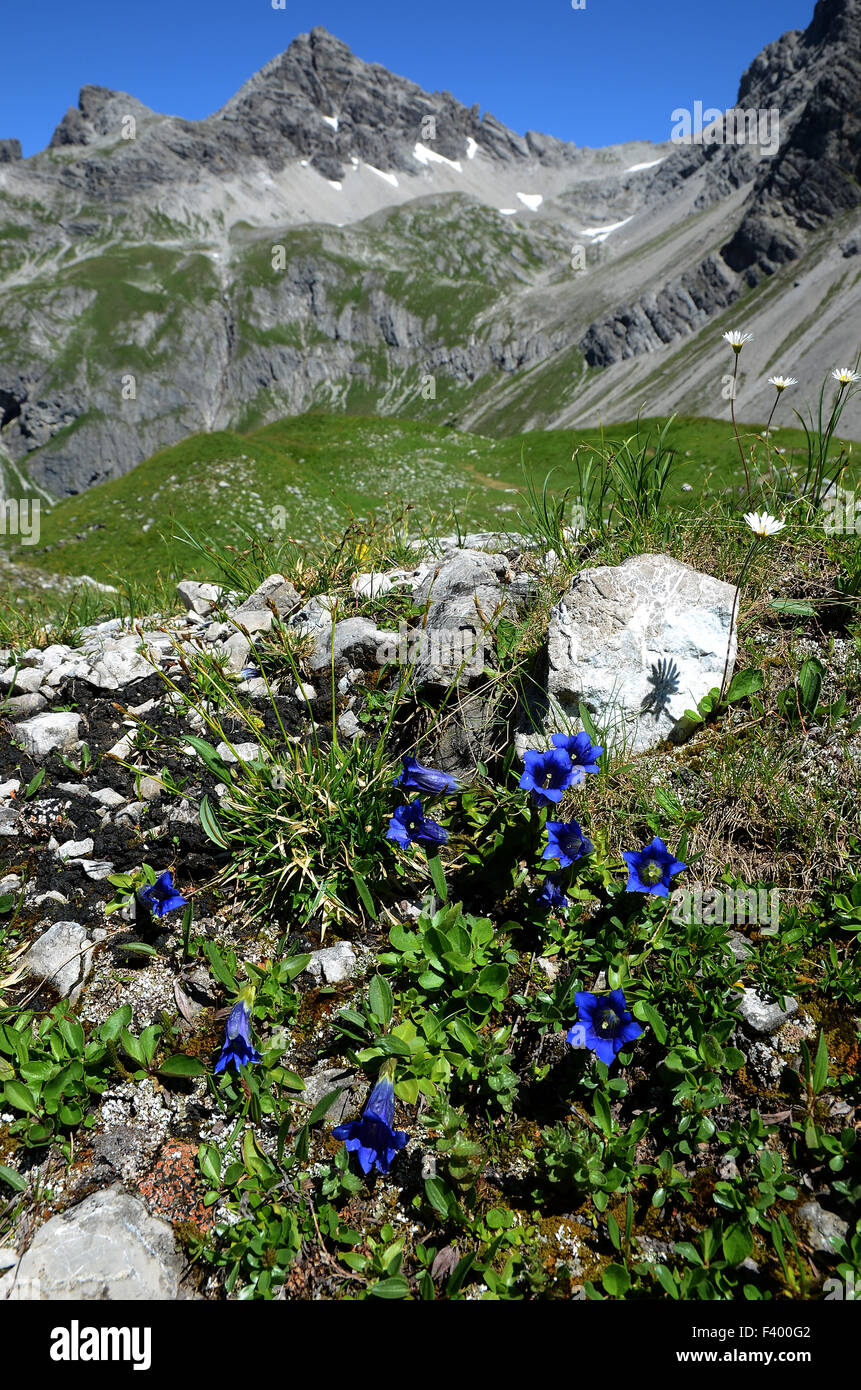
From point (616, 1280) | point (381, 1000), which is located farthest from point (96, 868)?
point (616, 1280)

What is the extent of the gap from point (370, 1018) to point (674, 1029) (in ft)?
3.93

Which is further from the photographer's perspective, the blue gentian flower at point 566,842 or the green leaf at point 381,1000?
the blue gentian flower at point 566,842

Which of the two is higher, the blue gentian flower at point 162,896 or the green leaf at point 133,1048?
the blue gentian flower at point 162,896

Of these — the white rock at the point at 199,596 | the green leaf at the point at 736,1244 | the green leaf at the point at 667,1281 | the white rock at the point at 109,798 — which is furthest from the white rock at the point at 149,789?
the green leaf at the point at 736,1244

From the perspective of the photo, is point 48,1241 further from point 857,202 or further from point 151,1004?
point 857,202

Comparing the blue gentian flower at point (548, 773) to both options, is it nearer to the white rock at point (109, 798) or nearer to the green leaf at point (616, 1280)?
the green leaf at point (616, 1280)

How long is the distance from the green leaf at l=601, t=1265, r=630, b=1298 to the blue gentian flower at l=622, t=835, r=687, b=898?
1.21 meters

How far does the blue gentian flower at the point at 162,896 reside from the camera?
126 inches

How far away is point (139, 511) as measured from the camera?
1941cm

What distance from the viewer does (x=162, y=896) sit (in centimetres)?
326

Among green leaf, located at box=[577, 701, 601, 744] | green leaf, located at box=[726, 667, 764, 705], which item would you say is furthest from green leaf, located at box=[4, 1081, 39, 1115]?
green leaf, located at box=[726, 667, 764, 705]

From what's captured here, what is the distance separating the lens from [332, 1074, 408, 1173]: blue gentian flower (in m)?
2.39

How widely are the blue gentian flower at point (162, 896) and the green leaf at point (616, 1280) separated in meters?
2.17

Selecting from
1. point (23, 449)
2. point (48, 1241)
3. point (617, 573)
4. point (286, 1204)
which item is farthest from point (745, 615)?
point (23, 449)
